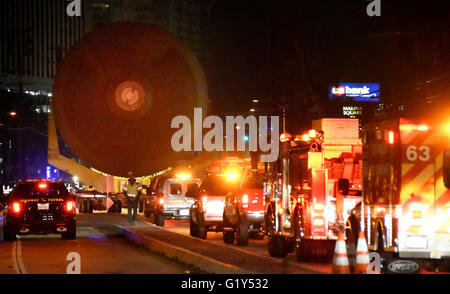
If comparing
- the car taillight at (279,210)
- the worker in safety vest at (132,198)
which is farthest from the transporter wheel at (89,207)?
the car taillight at (279,210)

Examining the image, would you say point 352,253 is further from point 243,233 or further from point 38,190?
point 38,190

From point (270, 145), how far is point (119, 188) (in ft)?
72.8

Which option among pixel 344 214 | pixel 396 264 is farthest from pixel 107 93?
pixel 396 264

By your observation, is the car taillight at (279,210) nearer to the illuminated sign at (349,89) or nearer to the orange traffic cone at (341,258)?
the orange traffic cone at (341,258)

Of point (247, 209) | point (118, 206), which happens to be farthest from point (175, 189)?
point (118, 206)

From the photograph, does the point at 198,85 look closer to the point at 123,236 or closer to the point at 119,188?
the point at 123,236

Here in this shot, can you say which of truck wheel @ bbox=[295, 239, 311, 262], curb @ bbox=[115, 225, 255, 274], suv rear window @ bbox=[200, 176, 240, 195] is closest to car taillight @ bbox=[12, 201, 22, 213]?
curb @ bbox=[115, 225, 255, 274]

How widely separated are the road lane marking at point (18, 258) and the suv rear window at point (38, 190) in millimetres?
1266

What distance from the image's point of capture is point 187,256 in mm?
15680

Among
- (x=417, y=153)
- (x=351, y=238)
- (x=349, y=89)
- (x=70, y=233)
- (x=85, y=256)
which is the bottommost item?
(x=85, y=256)

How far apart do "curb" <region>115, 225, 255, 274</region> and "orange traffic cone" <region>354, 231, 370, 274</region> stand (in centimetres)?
174

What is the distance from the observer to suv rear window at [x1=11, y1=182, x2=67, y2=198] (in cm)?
2214

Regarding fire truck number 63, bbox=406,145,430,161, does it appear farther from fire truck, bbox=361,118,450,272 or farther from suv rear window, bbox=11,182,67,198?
suv rear window, bbox=11,182,67,198

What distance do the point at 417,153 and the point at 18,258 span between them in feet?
28.4
